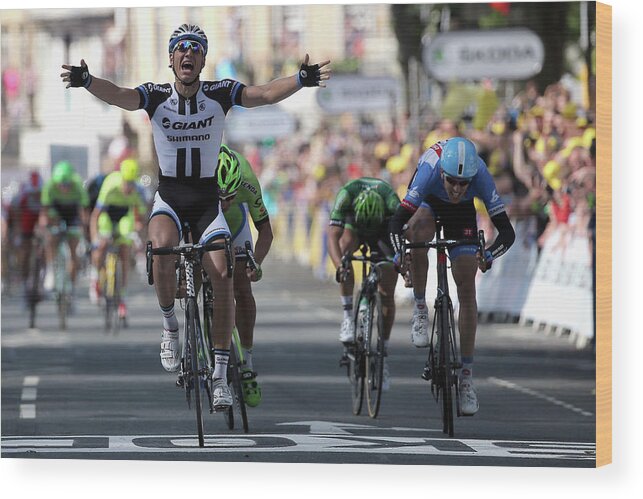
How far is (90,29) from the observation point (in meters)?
16.4

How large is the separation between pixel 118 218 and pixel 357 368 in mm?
5552

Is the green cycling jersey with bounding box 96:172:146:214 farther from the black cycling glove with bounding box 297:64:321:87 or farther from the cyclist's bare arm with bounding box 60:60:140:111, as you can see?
the black cycling glove with bounding box 297:64:321:87

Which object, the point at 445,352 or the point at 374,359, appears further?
the point at 374,359

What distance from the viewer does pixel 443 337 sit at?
564 inches

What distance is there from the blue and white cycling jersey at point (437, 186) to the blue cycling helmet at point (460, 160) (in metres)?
0.11

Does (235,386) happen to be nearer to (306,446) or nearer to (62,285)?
(306,446)

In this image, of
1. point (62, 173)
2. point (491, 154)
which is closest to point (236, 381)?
point (62, 173)

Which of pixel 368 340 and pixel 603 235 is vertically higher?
pixel 603 235

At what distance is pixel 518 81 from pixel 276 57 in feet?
6.43

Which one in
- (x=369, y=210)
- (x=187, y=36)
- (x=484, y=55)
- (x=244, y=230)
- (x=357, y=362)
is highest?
(x=484, y=55)

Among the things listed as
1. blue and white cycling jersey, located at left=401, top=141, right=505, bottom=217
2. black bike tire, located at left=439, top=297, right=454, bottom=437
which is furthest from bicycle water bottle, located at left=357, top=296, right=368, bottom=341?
blue and white cycling jersey, located at left=401, top=141, right=505, bottom=217

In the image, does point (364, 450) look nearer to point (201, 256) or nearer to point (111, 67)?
point (201, 256)

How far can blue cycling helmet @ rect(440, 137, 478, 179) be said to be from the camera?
14148mm

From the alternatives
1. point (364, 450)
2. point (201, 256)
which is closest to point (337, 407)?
point (364, 450)
